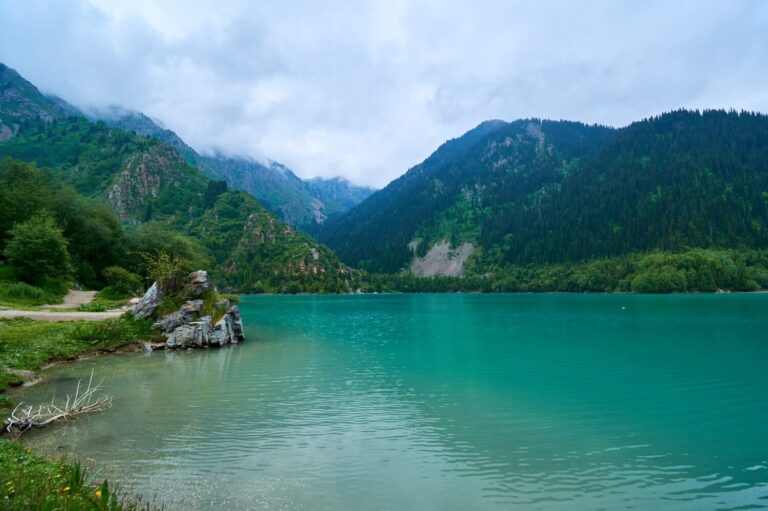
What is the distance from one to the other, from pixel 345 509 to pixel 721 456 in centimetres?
1472

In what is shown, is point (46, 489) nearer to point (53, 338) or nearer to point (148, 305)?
point (53, 338)

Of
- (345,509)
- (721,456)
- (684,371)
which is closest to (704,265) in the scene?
(684,371)

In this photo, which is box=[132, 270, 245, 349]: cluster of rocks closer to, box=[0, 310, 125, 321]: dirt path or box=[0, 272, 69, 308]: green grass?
box=[0, 310, 125, 321]: dirt path

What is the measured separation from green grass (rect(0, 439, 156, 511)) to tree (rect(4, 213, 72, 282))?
55561mm

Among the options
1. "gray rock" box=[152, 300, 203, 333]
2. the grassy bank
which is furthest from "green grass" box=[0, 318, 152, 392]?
"gray rock" box=[152, 300, 203, 333]

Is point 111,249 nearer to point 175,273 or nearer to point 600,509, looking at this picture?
point 175,273

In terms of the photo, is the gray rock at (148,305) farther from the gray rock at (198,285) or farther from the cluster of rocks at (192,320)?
the gray rock at (198,285)

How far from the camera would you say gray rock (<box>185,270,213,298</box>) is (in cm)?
4912

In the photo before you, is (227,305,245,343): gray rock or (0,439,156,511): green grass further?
(227,305,245,343): gray rock

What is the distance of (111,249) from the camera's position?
82.4 meters

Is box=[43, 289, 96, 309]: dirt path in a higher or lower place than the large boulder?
higher

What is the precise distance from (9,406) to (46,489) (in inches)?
636

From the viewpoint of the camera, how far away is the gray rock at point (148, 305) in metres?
47.2

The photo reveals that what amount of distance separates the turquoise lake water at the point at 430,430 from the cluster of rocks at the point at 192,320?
15.1 ft
